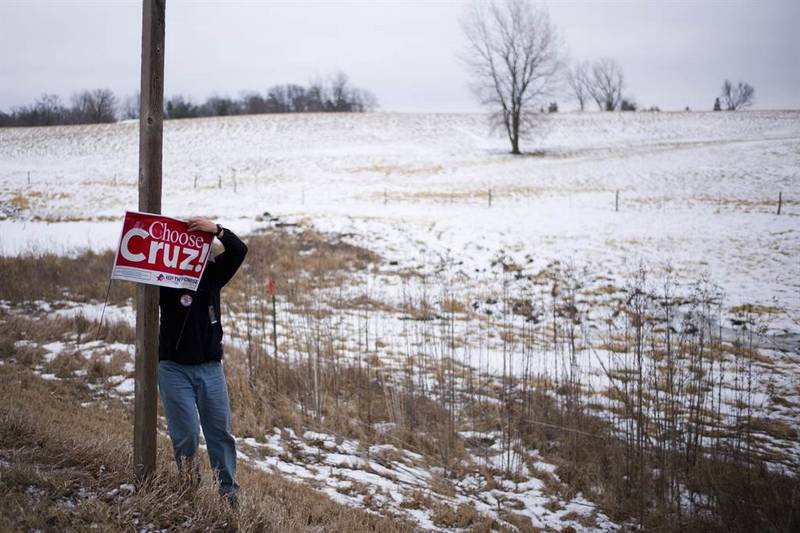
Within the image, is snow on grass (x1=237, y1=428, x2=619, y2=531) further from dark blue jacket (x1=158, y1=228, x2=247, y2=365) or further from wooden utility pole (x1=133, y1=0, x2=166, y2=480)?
dark blue jacket (x1=158, y1=228, x2=247, y2=365)

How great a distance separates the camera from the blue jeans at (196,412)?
3.70 m

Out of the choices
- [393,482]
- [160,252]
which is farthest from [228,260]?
[393,482]

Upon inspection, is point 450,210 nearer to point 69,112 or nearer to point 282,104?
point 69,112

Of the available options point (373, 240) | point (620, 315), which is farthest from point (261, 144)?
point (620, 315)

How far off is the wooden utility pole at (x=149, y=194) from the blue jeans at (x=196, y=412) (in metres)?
0.11

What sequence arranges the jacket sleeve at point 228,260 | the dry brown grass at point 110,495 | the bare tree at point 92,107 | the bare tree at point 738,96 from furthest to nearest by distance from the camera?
the bare tree at point 738,96, the bare tree at point 92,107, the jacket sleeve at point 228,260, the dry brown grass at point 110,495

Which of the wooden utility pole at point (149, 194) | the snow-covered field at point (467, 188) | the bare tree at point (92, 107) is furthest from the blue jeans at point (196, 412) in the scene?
the bare tree at point (92, 107)

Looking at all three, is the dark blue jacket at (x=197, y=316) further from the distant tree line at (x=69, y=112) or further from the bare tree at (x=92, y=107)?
the bare tree at (x=92, y=107)

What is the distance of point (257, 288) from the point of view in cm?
1284

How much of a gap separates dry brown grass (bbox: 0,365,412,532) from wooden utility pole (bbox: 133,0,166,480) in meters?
0.27

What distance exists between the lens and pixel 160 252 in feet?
11.4

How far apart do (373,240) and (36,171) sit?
71.0 feet

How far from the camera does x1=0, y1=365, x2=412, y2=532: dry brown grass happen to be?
3.15 metres

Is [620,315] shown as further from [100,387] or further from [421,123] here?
[421,123]
